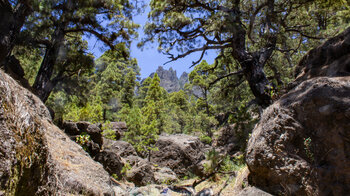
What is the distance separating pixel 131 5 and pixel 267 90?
687 cm

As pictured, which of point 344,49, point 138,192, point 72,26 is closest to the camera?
point 344,49

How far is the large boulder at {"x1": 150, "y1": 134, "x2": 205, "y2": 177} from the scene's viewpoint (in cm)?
1155

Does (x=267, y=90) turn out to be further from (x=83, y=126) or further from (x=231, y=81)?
(x=83, y=126)

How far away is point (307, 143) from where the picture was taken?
2.92m

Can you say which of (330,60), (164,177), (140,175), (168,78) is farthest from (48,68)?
(168,78)

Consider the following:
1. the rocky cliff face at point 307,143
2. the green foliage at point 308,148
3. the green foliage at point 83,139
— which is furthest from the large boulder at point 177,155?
the green foliage at point 308,148

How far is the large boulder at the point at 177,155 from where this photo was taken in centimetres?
1155

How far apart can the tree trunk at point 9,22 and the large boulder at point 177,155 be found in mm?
8443

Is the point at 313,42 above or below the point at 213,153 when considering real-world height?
above

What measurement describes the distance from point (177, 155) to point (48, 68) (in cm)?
767

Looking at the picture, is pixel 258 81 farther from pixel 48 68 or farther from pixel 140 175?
pixel 48 68

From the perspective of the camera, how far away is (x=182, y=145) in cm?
1205

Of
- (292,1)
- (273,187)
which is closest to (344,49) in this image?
(273,187)

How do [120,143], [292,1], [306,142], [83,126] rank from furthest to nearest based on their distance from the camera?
[120,143] → [292,1] → [83,126] → [306,142]
